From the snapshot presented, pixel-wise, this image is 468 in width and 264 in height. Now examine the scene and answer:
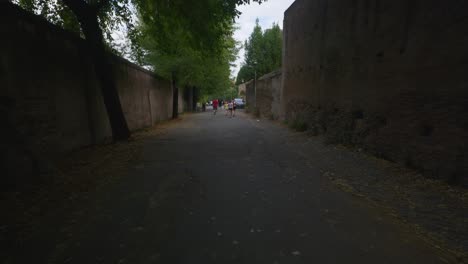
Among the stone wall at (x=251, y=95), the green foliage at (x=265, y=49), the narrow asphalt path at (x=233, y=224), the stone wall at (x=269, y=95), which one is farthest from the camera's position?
the green foliage at (x=265, y=49)

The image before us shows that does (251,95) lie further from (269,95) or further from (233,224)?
(233,224)

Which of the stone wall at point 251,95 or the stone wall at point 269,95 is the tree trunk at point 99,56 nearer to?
the stone wall at point 269,95

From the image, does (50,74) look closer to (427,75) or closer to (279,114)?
(427,75)

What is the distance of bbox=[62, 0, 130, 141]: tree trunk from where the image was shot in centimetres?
709

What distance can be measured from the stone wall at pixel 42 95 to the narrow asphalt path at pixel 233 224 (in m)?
1.80

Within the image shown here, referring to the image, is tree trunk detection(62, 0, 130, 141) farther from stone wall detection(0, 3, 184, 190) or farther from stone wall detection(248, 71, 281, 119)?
stone wall detection(248, 71, 281, 119)

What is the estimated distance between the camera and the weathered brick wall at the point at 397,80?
4.33 m

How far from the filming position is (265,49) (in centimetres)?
3747

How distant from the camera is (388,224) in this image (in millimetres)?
3090

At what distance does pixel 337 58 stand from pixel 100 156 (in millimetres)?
8211

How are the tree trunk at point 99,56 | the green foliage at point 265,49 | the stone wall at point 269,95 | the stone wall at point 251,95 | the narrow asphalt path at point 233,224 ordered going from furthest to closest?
the green foliage at point 265,49 < the stone wall at point 251,95 < the stone wall at point 269,95 < the tree trunk at point 99,56 < the narrow asphalt path at point 233,224

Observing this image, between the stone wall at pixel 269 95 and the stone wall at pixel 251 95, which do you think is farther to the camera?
the stone wall at pixel 251 95

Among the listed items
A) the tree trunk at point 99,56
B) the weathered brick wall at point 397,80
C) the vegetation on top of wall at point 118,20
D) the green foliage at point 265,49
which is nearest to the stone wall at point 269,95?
the weathered brick wall at point 397,80

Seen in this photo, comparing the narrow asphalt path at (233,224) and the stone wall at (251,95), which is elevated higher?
the stone wall at (251,95)
